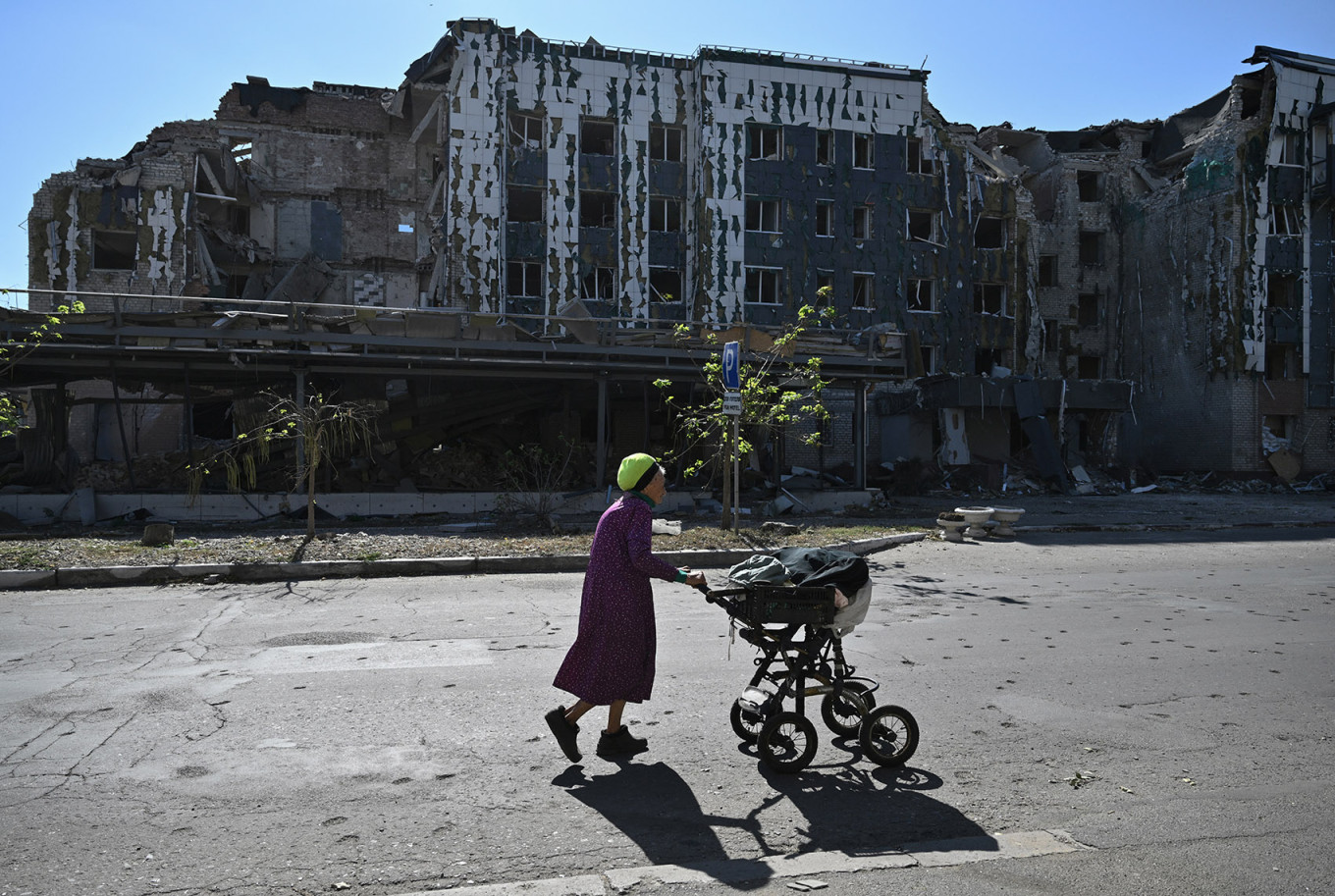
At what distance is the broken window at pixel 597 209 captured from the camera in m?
32.7

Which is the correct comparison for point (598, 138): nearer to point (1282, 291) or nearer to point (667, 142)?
point (667, 142)

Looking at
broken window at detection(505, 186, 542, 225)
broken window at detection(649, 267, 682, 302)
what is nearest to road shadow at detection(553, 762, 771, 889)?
broken window at detection(649, 267, 682, 302)

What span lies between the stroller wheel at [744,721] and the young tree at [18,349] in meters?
12.1

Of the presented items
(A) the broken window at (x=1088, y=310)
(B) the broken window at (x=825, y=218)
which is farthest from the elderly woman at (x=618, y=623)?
(A) the broken window at (x=1088, y=310)

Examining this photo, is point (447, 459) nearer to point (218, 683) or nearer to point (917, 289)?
point (218, 683)

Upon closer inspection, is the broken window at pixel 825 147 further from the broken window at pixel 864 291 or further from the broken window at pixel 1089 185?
the broken window at pixel 1089 185

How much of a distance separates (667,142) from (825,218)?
6.66 m

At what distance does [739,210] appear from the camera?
33031 mm

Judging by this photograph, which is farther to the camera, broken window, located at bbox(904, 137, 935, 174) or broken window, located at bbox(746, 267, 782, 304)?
broken window, located at bbox(904, 137, 935, 174)

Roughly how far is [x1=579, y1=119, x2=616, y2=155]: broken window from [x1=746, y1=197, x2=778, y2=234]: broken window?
214 inches

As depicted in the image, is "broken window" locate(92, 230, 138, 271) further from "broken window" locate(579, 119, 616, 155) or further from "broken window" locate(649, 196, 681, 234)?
"broken window" locate(649, 196, 681, 234)

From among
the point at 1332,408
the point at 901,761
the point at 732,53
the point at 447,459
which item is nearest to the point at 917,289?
the point at 732,53

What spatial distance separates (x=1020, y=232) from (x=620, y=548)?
36.2m

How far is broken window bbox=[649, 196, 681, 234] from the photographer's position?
33.0m
